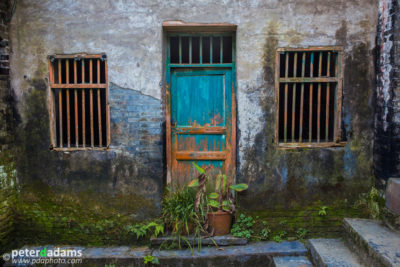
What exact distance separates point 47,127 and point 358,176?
14.9 ft

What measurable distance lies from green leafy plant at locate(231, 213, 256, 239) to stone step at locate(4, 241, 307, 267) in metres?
0.19

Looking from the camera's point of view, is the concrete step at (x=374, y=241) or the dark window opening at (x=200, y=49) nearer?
the concrete step at (x=374, y=241)

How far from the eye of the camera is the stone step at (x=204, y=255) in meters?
4.18

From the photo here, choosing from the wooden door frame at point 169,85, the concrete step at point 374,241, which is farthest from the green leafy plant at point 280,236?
the wooden door frame at point 169,85

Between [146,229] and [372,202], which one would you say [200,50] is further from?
[372,202]

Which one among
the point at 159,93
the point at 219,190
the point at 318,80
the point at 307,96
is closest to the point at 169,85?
the point at 159,93

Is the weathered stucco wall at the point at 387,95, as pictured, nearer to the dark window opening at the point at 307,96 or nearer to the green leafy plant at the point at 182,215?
the dark window opening at the point at 307,96

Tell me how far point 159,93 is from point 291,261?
2.87 m

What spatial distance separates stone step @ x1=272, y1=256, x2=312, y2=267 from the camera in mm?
4053

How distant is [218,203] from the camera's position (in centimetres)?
443

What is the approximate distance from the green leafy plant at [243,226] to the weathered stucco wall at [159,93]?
192mm

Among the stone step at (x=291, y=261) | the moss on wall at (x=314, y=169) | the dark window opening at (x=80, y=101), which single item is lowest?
the stone step at (x=291, y=261)

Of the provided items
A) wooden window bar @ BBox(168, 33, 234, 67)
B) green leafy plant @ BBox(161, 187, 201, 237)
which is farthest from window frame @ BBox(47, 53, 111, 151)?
green leafy plant @ BBox(161, 187, 201, 237)

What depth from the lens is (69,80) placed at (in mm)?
4637
